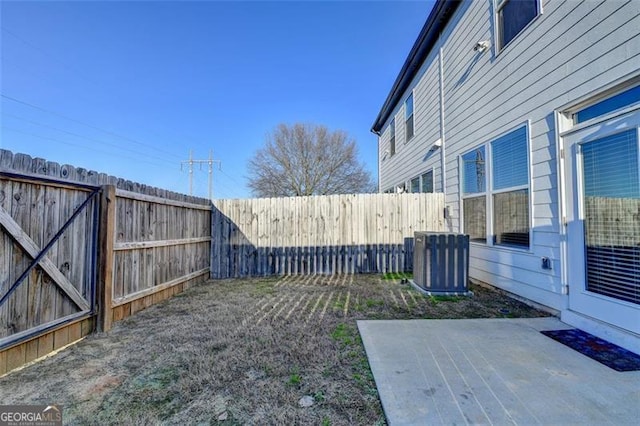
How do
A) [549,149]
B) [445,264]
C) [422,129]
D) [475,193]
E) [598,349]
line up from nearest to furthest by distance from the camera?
[598,349] → [549,149] → [445,264] → [475,193] → [422,129]

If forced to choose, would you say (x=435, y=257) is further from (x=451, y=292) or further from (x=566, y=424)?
(x=566, y=424)

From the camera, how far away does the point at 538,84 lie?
12.1 ft

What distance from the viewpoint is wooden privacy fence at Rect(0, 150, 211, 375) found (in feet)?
7.68

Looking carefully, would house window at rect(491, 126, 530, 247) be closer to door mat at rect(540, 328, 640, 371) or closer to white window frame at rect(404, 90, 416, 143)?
door mat at rect(540, 328, 640, 371)

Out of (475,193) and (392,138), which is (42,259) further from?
(392,138)

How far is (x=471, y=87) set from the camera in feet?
17.5

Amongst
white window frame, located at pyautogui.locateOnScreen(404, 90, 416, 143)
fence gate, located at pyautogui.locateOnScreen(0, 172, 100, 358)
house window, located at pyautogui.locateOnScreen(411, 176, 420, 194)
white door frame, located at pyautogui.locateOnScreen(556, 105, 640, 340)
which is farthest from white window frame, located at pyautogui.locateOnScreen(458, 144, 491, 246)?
fence gate, located at pyautogui.locateOnScreen(0, 172, 100, 358)

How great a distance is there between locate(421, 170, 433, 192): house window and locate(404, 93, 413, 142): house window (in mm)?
1694

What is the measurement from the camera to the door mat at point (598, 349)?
7.39 ft

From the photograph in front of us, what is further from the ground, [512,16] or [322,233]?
[512,16]

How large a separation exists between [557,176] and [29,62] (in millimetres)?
15579

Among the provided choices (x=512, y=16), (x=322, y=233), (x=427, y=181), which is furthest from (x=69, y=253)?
(x=427, y=181)

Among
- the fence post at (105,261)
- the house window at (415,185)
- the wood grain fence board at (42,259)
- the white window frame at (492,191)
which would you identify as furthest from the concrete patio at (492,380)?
the house window at (415,185)

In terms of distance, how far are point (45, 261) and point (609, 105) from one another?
18.2 ft
